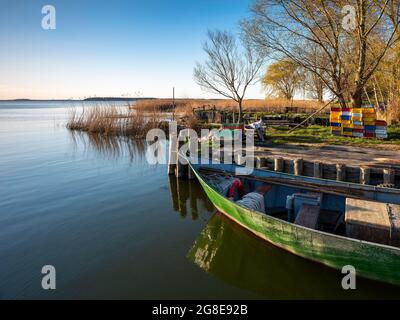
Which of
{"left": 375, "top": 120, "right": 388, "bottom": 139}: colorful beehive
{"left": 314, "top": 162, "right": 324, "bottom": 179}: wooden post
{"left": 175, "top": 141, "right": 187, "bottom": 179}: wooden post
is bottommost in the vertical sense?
{"left": 175, "top": 141, "right": 187, "bottom": 179}: wooden post

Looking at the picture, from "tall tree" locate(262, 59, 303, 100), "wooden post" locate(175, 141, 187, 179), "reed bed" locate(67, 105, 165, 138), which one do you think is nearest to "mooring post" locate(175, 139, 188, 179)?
"wooden post" locate(175, 141, 187, 179)

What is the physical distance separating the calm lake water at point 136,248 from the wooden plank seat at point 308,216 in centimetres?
86

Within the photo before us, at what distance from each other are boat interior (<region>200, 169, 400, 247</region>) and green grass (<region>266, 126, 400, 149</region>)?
20.0 feet

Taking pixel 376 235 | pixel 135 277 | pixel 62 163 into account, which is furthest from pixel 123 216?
pixel 62 163

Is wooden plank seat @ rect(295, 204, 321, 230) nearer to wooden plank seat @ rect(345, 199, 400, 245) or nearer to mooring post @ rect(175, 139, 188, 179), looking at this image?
wooden plank seat @ rect(345, 199, 400, 245)

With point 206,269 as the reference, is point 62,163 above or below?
above

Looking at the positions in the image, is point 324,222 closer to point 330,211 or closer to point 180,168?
point 330,211

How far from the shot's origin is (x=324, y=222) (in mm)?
7734

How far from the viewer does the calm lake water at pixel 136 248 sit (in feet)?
19.4

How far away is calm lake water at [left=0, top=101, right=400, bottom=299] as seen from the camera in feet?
19.4

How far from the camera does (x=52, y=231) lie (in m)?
8.50

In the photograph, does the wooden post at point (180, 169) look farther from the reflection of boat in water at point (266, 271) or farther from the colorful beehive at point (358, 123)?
the colorful beehive at point (358, 123)
